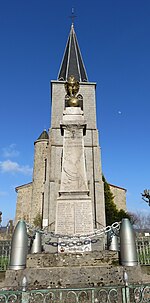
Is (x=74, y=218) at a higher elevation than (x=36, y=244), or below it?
higher

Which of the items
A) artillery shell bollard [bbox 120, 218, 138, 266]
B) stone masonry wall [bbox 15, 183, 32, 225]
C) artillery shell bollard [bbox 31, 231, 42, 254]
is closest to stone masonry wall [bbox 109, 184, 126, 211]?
stone masonry wall [bbox 15, 183, 32, 225]

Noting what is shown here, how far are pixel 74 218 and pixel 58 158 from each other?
21191 millimetres

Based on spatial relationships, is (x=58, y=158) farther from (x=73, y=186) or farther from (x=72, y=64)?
(x=73, y=186)

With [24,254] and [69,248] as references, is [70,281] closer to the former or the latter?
[24,254]

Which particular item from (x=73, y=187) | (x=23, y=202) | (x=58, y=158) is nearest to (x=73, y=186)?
(x=73, y=187)

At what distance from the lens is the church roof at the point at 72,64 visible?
34688 mm

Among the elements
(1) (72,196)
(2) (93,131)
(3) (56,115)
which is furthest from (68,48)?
(1) (72,196)

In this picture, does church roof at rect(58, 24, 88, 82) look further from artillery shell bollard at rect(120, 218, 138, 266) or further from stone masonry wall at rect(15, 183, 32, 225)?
artillery shell bollard at rect(120, 218, 138, 266)

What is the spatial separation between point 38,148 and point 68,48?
18.9 metres

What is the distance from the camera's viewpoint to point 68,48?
1507 inches

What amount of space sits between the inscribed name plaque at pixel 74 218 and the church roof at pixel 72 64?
1200 inches

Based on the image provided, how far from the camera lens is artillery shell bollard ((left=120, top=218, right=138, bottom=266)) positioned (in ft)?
13.8

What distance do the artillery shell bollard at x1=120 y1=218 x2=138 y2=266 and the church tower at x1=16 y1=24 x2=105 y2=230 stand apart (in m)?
17.5

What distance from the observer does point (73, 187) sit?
657 centimetres
